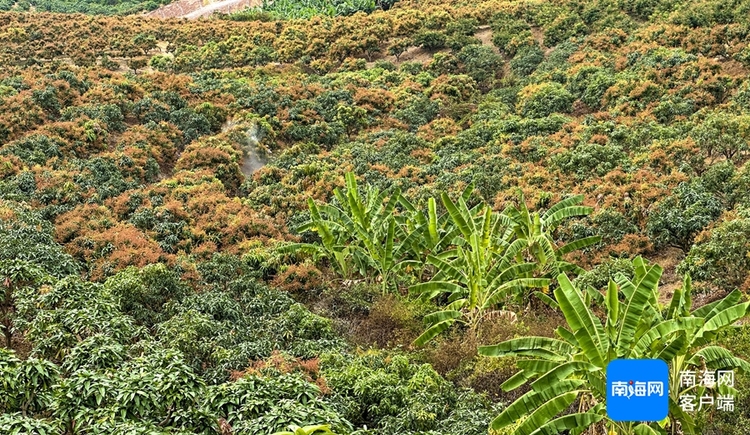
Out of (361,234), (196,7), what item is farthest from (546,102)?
(196,7)

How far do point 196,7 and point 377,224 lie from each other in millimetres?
62821

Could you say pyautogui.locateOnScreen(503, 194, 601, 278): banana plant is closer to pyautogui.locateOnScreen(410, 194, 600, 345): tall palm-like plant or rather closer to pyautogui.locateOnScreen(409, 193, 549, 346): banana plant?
pyautogui.locateOnScreen(410, 194, 600, 345): tall palm-like plant

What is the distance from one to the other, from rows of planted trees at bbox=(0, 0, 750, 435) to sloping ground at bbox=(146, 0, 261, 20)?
83.4 feet

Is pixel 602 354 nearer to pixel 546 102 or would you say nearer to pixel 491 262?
pixel 491 262

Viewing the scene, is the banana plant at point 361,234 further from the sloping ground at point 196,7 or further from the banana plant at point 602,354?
the sloping ground at point 196,7

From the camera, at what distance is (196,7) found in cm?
7131

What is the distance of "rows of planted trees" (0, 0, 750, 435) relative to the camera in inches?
326

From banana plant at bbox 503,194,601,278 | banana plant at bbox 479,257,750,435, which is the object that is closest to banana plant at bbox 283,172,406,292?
banana plant at bbox 503,194,601,278

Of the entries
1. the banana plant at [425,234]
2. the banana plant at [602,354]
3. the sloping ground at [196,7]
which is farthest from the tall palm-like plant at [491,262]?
the sloping ground at [196,7]

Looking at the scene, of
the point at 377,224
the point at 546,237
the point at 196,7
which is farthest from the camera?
the point at 196,7

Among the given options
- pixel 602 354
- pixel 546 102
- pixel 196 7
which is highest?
pixel 196 7

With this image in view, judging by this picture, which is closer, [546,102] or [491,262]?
[491,262]

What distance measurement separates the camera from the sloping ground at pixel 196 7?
69438 millimetres

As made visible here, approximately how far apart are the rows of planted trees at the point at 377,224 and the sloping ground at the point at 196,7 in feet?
83.4
